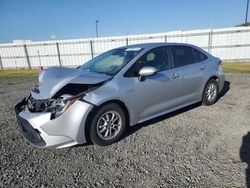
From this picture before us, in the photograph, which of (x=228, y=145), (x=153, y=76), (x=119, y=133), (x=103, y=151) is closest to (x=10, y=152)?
(x=103, y=151)

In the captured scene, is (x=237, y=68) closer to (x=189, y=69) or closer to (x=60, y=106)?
(x=189, y=69)

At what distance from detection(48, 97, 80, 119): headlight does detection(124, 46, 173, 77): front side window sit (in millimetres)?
1079

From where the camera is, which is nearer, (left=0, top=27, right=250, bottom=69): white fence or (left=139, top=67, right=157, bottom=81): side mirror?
(left=139, top=67, right=157, bottom=81): side mirror

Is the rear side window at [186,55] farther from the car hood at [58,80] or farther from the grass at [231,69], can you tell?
the grass at [231,69]

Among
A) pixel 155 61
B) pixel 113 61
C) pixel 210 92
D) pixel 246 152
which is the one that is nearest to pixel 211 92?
pixel 210 92

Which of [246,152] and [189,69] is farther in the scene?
[189,69]

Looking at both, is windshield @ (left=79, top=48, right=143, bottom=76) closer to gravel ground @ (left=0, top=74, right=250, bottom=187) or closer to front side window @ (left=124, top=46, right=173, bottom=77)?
front side window @ (left=124, top=46, right=173, bottom=77)

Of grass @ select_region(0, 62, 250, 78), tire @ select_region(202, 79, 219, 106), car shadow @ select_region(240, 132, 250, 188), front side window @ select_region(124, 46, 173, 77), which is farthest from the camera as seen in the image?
grass @ select_region(0, 62, 250, 78)

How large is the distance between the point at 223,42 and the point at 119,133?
16822mm

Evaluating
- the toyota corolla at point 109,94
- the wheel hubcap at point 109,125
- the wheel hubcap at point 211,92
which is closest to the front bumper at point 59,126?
the toyota corolla at point 109,94

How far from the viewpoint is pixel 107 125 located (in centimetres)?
321

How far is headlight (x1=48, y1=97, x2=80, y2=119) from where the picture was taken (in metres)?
2.78

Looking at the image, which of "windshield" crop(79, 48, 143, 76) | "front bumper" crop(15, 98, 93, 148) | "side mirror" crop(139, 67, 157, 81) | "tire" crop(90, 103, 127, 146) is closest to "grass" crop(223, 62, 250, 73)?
"windshield" crop(79, 48, 143, 76)

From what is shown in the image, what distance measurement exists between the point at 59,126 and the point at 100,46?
56.2 ft
